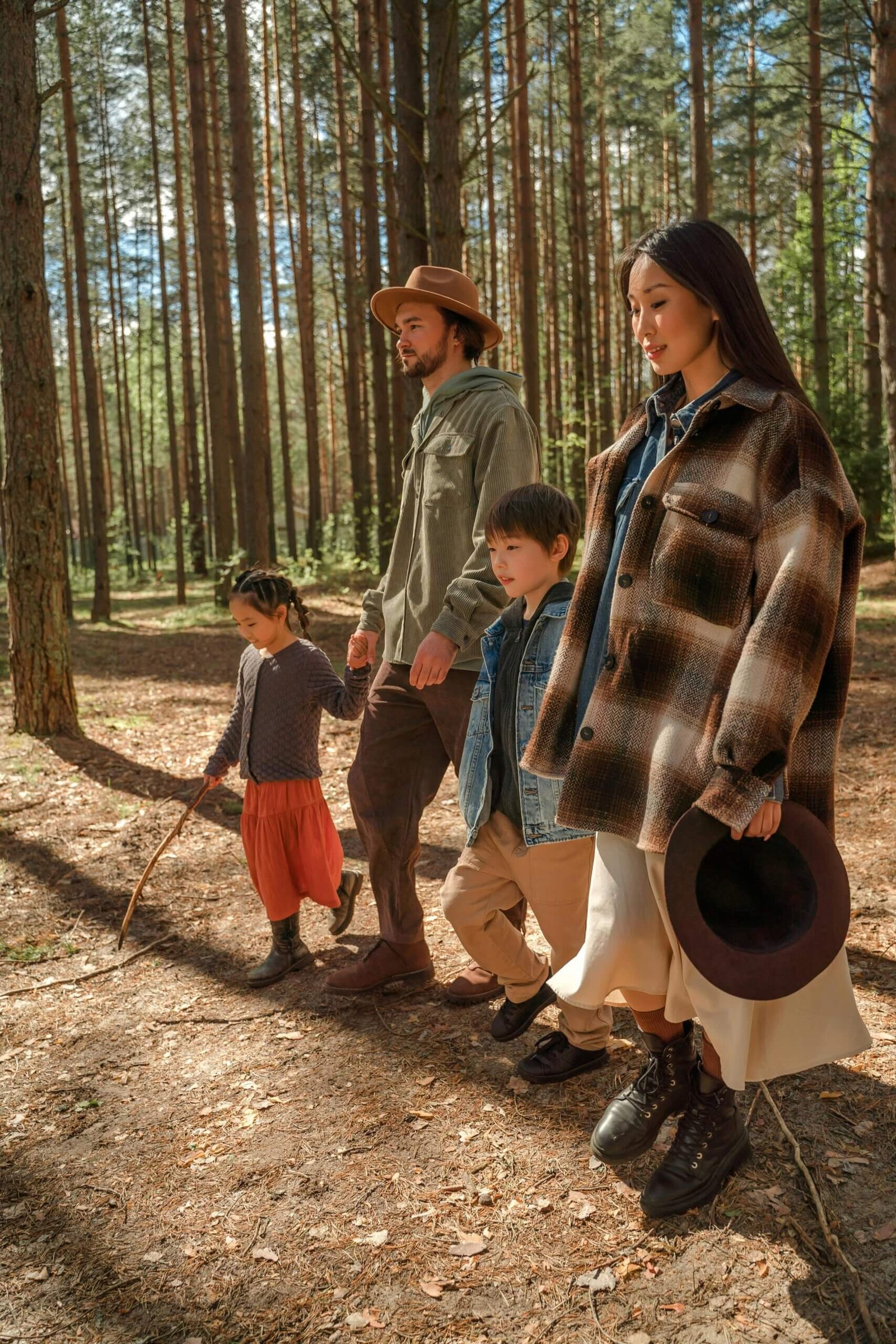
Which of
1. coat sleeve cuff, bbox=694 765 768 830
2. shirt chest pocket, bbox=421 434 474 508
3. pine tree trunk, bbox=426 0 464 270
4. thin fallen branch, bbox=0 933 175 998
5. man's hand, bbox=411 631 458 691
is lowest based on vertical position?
thin fallen branch, bbox=0 933 175 998

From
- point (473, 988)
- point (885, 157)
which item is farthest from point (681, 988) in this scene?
point (885, 157)

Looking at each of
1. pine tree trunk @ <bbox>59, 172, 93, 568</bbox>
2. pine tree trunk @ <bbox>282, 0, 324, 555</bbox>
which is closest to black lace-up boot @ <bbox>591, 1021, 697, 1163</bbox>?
pine tree trunk @ <bbox>282, 0, 324, 555</bbox>

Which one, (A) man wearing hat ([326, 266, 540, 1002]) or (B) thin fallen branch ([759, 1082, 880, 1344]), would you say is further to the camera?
(A) man wearing hat ([326, 266, 540, 1002])

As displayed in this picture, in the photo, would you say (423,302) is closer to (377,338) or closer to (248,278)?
(248,278)

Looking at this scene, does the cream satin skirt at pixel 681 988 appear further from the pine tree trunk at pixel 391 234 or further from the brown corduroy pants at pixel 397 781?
the pine tree trunk at pixel 391 234

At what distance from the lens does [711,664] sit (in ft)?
7.72

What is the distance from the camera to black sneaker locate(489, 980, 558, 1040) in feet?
11.6

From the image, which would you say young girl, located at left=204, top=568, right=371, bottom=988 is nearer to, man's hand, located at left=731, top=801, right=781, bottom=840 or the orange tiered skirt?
the orange tiered skirt

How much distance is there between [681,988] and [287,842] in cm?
215

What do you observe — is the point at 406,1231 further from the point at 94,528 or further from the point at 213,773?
the point at 94,528

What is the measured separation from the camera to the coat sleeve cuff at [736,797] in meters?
2.16

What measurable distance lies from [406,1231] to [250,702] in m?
2.19

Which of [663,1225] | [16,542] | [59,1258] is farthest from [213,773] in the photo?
[16,542]

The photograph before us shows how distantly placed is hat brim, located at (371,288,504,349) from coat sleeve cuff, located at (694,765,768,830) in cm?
201
